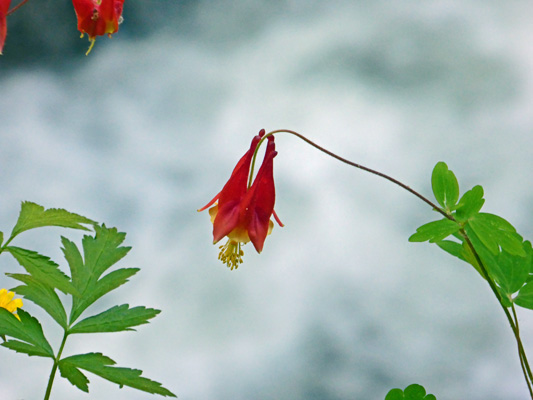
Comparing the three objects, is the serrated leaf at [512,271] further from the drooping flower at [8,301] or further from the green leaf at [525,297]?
the drooping flower at [8,301]

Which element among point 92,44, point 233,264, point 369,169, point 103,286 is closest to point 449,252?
point 369,169

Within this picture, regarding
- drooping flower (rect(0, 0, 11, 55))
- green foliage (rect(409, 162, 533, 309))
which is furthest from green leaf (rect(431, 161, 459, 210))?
drooping flower (rect(0, 0, 11, 55))

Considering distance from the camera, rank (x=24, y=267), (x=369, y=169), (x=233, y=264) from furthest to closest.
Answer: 1. (x=233, y=264)
2. (x=369, y=169)
3. (x=24, y=267)

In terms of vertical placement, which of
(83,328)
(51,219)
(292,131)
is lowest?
(83,328)

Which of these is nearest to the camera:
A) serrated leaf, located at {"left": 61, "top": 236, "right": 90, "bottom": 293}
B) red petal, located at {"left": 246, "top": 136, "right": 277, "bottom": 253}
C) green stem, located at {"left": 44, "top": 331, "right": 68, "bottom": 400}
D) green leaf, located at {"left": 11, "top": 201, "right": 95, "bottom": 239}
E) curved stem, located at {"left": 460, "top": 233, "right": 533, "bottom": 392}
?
green stem, located at {"left": 44, "top": 331, "right": 68, "bottom": 400}

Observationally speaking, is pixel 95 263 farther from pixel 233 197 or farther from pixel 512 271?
pixel 512 271

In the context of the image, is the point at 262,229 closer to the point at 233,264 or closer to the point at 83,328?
the point at 233,264

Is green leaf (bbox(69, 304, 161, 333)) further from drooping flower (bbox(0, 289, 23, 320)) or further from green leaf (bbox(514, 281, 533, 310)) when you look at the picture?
green leaf (bbox(514, 281, 533, 310))

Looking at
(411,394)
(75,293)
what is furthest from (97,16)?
(411,394)
